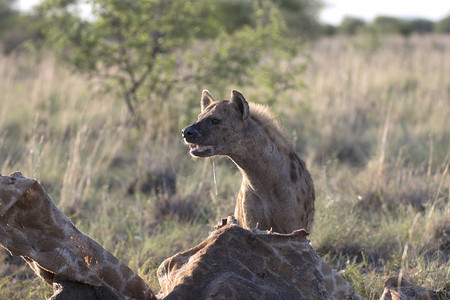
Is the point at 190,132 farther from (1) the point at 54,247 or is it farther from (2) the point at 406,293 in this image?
(2) the point at 406,293

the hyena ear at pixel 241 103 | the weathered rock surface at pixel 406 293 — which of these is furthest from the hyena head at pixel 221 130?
the weathered rock surface at pixel 406 293

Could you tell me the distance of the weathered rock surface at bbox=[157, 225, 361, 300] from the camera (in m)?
2.77

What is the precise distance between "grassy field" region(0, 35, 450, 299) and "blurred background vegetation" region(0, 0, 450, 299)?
21mm

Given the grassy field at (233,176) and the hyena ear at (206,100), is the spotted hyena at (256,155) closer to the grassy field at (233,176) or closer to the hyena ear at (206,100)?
the hyena ear at (206,100)

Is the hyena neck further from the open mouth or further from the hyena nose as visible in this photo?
the hyena nose

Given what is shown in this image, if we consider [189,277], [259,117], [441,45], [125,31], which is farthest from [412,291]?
[441,45]

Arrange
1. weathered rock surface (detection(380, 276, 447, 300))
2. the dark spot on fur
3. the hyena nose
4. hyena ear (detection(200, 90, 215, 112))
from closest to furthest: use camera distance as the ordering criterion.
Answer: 1. weathered rock surface (detection(380, 276, 447, 300))
2. the hyena nose
3. the dark spot on fur
4. hyena ear (detection(200, 90, 215, 112))

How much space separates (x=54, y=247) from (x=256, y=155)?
5.10 ft

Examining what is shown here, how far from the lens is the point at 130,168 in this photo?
23.0ft

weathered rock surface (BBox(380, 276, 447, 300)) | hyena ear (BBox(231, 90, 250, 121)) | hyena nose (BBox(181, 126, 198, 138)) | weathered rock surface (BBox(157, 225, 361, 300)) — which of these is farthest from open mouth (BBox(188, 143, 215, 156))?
weathered rock surface (BBox(380, 276, 447, 300))

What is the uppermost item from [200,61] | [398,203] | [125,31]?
[125,31]

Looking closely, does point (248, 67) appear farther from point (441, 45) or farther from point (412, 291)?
point (441, 45)

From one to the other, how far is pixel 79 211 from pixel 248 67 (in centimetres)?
402

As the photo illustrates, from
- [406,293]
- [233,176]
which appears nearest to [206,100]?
→ [406,293]
